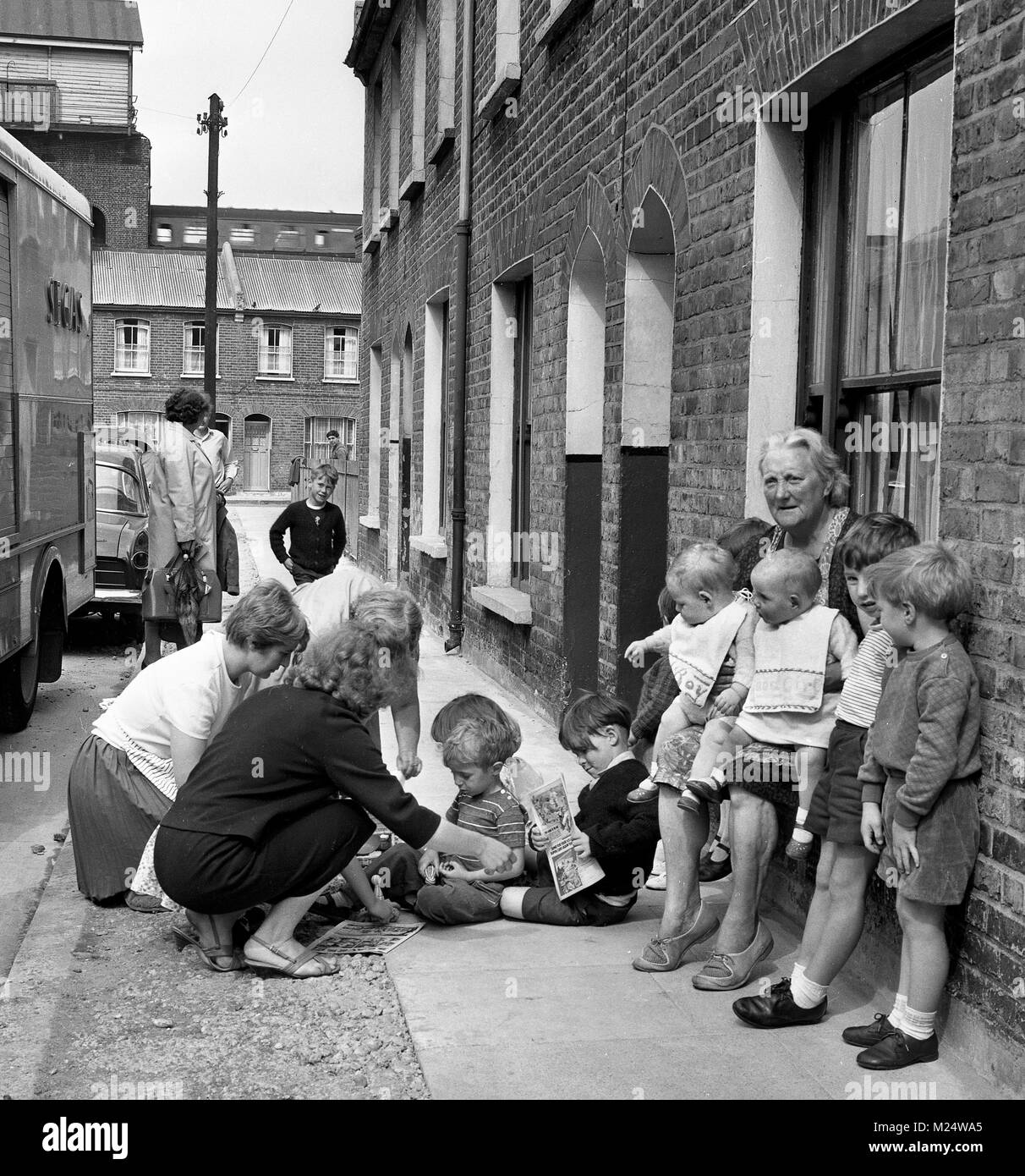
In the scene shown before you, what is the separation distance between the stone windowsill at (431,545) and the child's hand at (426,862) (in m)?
7.88

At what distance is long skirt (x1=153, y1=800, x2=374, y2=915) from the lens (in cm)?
469

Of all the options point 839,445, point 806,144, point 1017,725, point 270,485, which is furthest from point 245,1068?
point 270,485

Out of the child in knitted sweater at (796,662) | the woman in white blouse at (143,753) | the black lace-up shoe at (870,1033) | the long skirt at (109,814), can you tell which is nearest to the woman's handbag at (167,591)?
the woman in white blouse at (143,753)

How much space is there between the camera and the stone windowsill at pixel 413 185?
1503 cm

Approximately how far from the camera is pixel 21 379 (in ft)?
28.5

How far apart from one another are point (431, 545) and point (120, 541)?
9.48ft

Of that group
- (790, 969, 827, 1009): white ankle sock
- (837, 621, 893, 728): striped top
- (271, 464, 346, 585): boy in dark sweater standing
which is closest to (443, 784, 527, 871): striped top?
(790, 969, 827, 1009): white ankle sock

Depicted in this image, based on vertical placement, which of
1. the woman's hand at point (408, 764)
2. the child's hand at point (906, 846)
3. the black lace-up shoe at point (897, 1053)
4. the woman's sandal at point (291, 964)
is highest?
the child's hand at point (906, 846)

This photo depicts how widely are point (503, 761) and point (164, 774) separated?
53.4 inches

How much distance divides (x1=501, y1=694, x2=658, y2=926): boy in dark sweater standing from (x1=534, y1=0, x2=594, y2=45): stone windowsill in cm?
487

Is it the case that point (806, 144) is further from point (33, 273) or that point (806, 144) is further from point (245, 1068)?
point (33, 273)

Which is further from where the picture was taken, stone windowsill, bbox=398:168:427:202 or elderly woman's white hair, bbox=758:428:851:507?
stone windowsill, bbox=398:168:427:202

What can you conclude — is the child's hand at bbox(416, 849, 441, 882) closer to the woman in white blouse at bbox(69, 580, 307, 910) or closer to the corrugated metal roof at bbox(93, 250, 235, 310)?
the woman in white blouse at bbox(69, 580, 307, 910)

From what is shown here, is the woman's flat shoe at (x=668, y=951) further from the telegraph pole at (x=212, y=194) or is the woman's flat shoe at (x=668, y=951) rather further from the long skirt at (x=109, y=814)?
the telegraph pole at (x=212, y=194)
